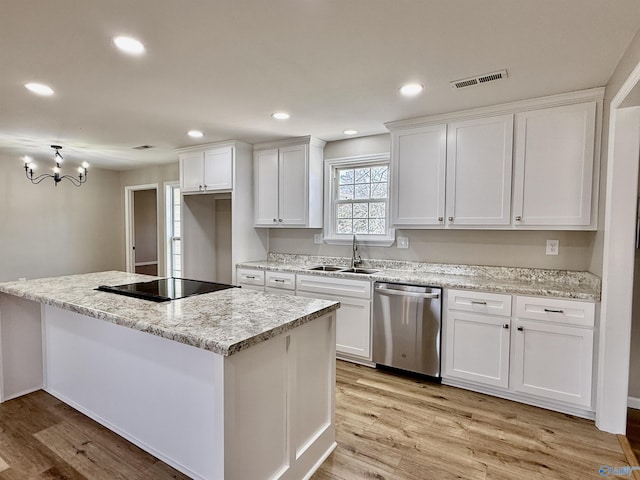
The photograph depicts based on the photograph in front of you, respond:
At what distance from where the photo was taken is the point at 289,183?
12.8ft

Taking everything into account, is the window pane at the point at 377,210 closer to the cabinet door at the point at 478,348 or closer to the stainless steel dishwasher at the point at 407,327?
the stainless steel dishwasher at the point at 407,327

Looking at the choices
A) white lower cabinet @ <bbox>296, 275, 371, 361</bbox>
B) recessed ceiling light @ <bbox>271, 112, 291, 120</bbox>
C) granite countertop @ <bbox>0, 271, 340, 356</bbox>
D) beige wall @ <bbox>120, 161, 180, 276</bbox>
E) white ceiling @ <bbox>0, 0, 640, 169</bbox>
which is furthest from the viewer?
beige wall @ <bbox>120, 161, 180, 276</bbox>

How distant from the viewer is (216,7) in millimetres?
1537

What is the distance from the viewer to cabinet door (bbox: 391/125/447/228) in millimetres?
3014

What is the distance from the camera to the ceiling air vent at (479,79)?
218 cm

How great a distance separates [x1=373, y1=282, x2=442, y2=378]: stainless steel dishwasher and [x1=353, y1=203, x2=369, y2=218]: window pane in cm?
102

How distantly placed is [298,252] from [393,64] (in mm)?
2644

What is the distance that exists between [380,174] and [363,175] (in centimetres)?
20

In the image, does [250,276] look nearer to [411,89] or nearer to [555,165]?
[411,89]

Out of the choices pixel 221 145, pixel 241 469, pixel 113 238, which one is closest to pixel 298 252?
pixel 221 145

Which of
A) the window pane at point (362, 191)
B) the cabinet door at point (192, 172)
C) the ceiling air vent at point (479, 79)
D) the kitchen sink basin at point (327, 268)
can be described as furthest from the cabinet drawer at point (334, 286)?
the cabinet door at point (192, 172)

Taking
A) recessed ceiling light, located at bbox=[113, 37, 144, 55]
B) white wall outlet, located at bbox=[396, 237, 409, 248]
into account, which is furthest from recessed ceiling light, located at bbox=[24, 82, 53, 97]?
white wall outlet, located at bbox=[396, 237, 409, 248]

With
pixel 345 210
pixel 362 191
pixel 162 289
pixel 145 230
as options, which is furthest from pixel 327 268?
pixel 145 230

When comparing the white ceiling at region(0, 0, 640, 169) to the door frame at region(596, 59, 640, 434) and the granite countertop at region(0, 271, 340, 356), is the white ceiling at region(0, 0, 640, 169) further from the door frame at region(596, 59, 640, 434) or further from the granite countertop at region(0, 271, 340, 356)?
the granite countertop at region(0, 271, 340, 356)
